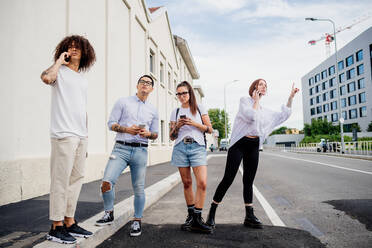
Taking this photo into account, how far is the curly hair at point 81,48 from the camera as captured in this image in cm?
308

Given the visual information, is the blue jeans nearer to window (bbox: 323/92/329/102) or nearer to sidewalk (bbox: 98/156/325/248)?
sidewalk (bbox: 98/156/325/248)

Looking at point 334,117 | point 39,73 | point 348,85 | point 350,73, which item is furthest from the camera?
point 334,117

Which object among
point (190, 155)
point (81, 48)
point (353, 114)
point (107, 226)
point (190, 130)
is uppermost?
point (353, 114)

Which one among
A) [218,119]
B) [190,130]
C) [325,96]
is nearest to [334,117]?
[325,96]

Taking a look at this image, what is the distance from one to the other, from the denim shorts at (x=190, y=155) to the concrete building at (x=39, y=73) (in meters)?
1.83

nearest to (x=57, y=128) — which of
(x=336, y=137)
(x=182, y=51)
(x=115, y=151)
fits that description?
(x=115, y=151)

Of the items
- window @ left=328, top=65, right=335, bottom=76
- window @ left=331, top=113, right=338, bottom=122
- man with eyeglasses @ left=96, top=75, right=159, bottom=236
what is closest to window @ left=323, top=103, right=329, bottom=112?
window @ left=331, top=113, right=338, bottom=122

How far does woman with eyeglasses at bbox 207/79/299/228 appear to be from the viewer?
3816 millimetres

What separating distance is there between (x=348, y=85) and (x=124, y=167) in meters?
67.1

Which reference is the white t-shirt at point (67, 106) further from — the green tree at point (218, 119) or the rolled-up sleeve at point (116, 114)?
the green tree at point (218, 119)

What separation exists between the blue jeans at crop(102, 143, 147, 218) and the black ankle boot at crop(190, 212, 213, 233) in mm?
691

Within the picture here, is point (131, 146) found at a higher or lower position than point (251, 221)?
higher

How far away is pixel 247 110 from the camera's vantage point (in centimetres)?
378

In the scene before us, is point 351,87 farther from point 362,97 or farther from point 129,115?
point 129,115
